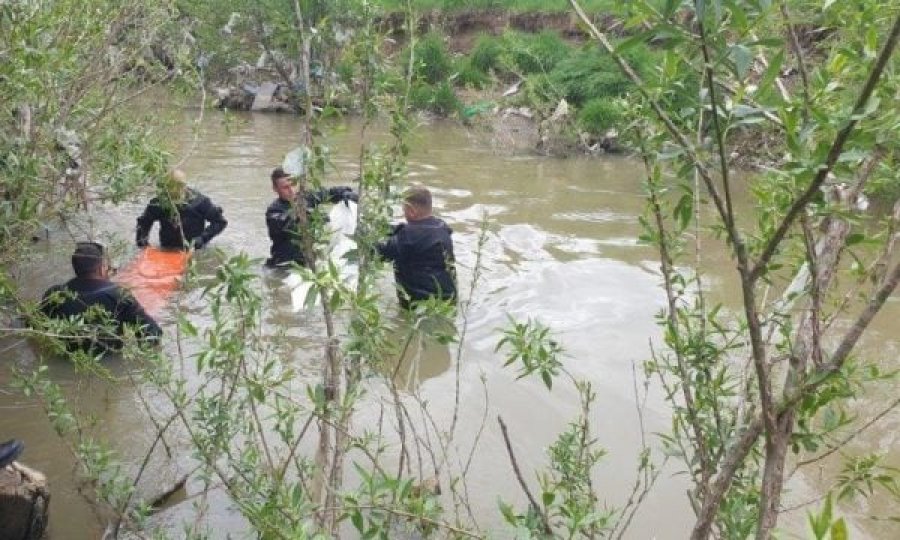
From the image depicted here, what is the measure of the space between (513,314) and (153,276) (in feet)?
9.83

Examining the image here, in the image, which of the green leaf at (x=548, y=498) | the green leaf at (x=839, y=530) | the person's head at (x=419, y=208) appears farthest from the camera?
the person's head at (x=419, y=208)

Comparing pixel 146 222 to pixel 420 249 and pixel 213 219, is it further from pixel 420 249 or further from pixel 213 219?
pixel 420 249

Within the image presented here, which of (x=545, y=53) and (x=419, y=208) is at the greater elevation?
(x=545, y=53)

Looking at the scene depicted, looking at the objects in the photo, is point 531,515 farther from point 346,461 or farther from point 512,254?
point 512,254

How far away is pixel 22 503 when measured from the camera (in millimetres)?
3389

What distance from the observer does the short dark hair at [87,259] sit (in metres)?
5.01

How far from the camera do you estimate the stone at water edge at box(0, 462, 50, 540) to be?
132 inches

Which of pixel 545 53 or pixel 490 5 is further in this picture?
pixel 490 5

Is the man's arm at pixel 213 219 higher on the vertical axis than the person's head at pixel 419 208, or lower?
lower

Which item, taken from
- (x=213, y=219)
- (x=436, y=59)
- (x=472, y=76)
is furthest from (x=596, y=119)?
(x=213, y=219)

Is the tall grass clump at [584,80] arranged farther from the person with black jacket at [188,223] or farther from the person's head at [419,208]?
the person's head at [419,208]

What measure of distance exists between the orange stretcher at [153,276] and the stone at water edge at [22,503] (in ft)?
9.16

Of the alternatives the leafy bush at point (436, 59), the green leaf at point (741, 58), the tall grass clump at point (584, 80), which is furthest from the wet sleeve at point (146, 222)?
the leafy bush at point (436, 59)

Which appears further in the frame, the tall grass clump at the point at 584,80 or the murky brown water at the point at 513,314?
the tall grass clump at the point at 584,80
